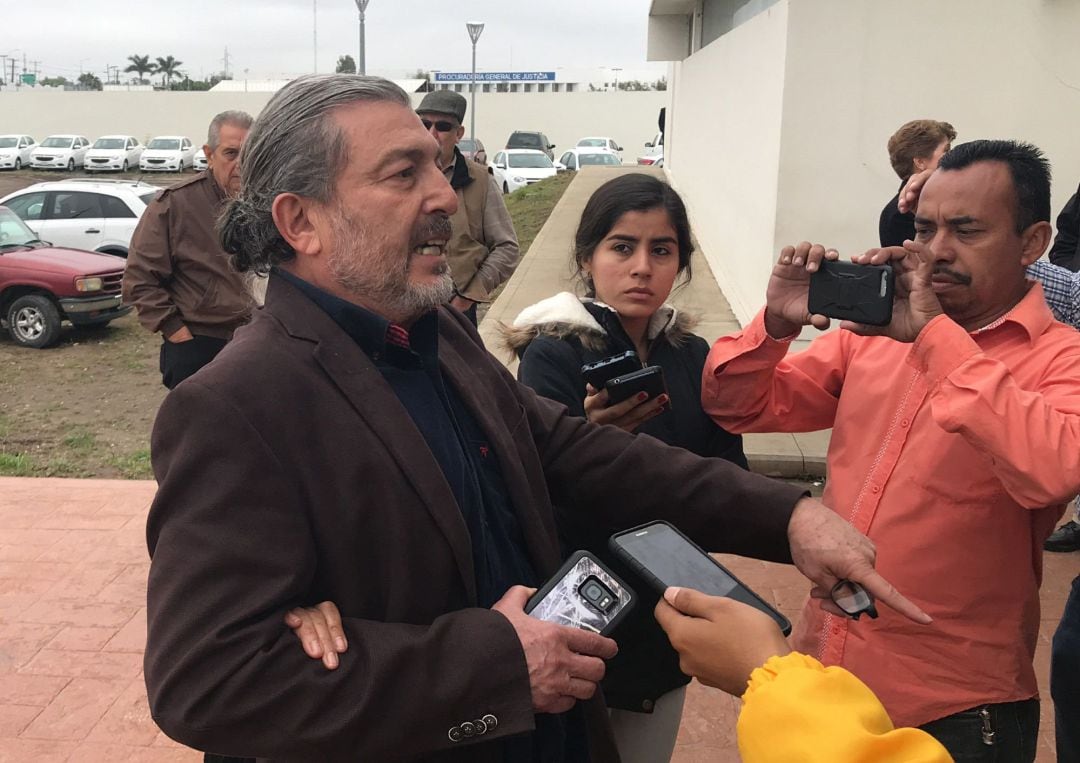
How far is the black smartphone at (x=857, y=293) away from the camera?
187 centimetres

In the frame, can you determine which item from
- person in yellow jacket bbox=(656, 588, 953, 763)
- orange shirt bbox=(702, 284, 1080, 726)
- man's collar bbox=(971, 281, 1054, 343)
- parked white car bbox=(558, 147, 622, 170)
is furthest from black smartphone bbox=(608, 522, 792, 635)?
parked white car bbox=(558, 147, 622, 170)

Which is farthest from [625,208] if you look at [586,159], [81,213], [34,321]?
[586,159]

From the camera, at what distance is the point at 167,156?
35.5 meters

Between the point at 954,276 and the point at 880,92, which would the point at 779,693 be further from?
the point at 880,92

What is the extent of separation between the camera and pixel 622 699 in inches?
86.6

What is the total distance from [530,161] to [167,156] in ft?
51.6

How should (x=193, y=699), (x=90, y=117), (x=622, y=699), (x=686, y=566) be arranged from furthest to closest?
(x=90, y=117)
(x=622, y=699)
(x=686, y=566)
(x=193, y=699)

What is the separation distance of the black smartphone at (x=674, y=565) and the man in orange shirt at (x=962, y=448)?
0.28 metres

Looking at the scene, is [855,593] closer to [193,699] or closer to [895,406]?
[895,406]

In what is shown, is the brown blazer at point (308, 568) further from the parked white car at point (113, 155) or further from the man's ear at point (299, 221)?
the parked white car at point (113, 155)

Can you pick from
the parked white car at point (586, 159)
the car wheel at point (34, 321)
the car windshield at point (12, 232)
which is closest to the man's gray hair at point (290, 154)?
the car wheel at point (34, 321)

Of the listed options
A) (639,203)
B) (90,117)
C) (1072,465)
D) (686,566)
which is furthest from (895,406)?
(90,117)

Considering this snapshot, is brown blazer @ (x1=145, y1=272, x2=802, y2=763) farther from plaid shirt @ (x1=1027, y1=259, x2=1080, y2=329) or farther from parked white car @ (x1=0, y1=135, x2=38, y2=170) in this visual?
parked white car @ (x1=0, y1=135, x2=38, y2=170)

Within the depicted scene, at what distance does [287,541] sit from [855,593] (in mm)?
1023
